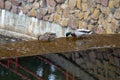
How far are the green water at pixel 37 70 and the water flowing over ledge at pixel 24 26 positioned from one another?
3.40 metres

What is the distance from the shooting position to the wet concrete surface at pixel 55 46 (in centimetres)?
358

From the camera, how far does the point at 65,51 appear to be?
12.1 ft

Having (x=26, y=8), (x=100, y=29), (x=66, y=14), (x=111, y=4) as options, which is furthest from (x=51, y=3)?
(x=111, y=4)

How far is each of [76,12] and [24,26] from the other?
1.69 meters

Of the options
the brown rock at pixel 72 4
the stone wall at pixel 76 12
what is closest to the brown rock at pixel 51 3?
the stone wall at pixel 76 12

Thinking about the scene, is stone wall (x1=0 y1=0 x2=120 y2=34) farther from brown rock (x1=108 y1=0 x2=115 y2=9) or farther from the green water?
the green water

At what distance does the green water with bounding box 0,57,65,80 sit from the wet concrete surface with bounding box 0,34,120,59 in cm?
8

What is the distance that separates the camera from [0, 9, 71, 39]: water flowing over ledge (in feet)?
23.8

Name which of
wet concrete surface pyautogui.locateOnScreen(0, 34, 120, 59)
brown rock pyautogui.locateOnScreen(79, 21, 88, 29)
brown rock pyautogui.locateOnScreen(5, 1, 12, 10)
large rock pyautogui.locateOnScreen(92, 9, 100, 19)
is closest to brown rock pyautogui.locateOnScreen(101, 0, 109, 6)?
large rock pyautogui.locateOnScreen(92, 9, 100, 19)

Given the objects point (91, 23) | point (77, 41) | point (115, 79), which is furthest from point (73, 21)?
point (115, 79)

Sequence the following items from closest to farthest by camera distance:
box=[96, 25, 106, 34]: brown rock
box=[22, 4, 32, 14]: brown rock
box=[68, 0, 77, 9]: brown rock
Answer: box=[96, 25, 106, 34]: brown rock < box=[68, 0, 77, 9]: brown rock < box=[22, 4, 32, 14]: brown rock

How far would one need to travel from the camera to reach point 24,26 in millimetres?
7891

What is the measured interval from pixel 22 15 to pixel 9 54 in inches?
181

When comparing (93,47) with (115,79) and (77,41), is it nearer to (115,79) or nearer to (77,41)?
→ (77,41)
